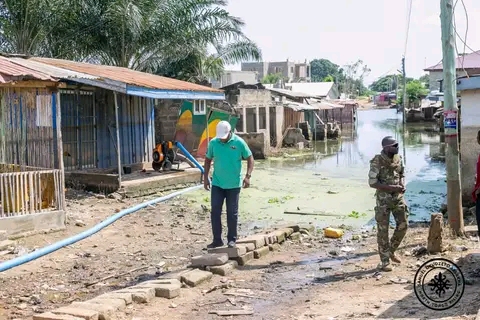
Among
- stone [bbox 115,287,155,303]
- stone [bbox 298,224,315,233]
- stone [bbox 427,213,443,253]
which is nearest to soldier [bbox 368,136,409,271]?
stone [bbox 427,213,443,253]

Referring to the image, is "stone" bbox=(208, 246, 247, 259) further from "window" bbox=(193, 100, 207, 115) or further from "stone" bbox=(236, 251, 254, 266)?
"window" bbox=(193, 100, 207, 115)

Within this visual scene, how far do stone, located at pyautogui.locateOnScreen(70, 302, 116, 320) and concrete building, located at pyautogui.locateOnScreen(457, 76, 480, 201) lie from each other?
292 inches

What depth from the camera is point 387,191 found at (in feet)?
22.6

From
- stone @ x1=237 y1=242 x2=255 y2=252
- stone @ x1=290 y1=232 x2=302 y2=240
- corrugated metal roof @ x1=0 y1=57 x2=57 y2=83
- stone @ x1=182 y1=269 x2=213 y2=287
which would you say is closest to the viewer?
stone @ x1=182 y1=269 x2=213 y2=287

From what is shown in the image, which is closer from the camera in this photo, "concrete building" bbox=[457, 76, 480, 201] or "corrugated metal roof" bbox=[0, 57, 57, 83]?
"corrugated metal roof" bbox=[0, 57, 57, 83]

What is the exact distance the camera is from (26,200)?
9391 millimetres

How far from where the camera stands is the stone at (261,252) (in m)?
7.89

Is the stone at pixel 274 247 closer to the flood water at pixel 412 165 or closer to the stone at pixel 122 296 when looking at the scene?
the stone at pixel 122 296

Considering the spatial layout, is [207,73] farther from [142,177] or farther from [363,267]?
[363,267]

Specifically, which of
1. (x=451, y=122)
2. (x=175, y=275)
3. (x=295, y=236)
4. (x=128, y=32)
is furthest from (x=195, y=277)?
(x=128, y=32)

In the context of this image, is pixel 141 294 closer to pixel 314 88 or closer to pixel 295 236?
pixel 295 236

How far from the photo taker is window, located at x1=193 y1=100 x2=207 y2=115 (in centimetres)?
2088

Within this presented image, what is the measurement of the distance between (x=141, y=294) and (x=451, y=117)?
4.82 meters

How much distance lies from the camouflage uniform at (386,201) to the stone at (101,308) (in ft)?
10.3
